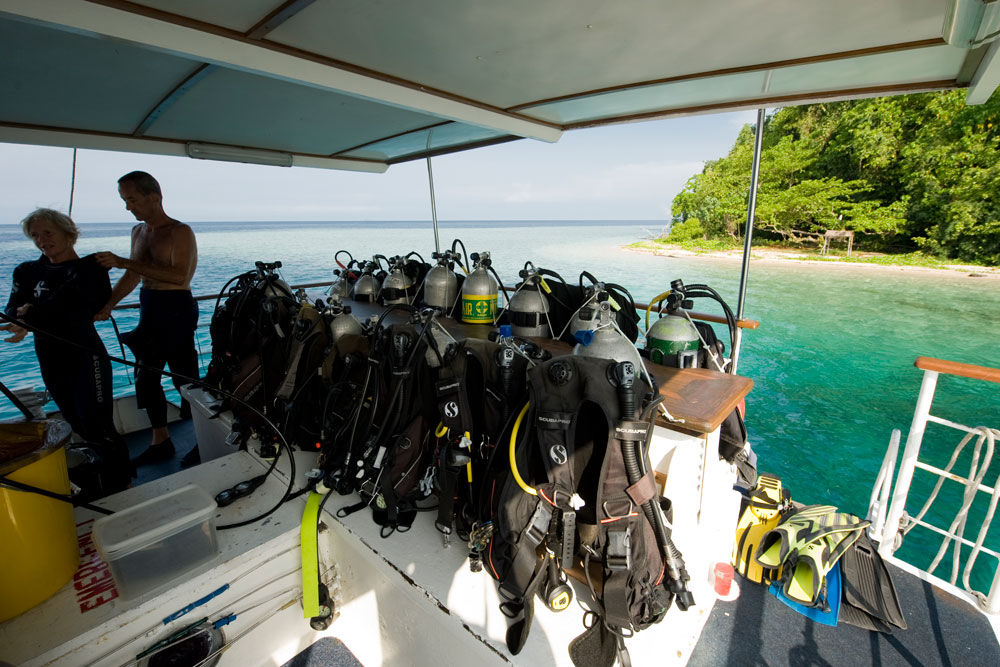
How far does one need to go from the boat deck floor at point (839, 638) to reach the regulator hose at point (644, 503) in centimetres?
52

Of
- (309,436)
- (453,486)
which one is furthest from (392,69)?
(453,486)

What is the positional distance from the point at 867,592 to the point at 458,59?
273cm

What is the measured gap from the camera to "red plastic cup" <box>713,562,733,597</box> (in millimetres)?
1596

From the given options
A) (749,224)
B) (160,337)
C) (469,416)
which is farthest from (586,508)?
(160,337)

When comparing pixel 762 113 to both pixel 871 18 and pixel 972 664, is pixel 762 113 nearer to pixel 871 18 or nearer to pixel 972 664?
pixel 871 18

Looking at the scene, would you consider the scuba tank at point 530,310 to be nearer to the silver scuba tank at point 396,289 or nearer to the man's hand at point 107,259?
the silver scuba tank at point 396,289

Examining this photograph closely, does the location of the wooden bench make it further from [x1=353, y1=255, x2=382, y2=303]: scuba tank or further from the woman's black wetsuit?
the woman's black wetsuit

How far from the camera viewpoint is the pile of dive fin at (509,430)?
1.11 meters

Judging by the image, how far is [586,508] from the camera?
1.19 meters

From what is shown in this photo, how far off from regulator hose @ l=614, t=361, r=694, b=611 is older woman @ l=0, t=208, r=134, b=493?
2.34 metres

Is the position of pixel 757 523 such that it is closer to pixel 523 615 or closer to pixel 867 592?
pixel 867 592

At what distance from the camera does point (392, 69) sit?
6.69 feet

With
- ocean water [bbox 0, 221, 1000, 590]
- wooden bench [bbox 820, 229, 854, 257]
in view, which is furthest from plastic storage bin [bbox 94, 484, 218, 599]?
wooden bench [bbox 820, 229, 854, 257]

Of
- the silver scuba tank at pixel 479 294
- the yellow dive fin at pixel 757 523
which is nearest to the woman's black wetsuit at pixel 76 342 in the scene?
the silver scuba tank at pixel 479 294
